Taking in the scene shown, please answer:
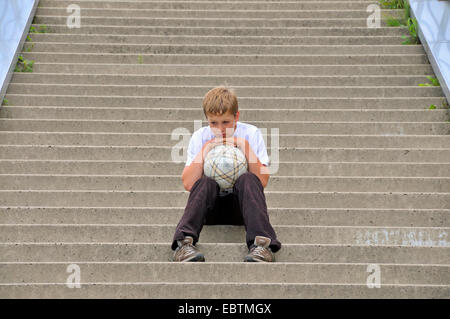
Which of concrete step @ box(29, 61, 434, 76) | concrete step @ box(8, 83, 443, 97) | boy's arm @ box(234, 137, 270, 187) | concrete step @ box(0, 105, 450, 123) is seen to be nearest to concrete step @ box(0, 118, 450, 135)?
concrete step @ box(0, 105, 450, 123)

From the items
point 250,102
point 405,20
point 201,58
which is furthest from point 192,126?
point 405,20

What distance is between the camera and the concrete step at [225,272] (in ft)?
11.6

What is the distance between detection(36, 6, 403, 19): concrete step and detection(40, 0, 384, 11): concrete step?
164mm

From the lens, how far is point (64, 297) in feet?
11.2

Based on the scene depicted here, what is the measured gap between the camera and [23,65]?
7.02 metres

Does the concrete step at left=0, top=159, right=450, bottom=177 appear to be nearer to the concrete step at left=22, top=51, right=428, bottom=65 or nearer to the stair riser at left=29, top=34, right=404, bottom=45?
the concrete step at left=22, top=51, right=428, bottom=65

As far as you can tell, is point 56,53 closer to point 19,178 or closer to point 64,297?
point 19,178

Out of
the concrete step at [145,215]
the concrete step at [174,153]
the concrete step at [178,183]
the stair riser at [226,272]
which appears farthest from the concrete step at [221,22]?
the stair riser at [226,272]

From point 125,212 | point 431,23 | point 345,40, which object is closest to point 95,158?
point 125,212

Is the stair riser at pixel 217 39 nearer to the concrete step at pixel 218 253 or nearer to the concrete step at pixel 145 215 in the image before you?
the concrete step at pixel 145 215

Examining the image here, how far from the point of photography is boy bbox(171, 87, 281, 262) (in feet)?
12.2

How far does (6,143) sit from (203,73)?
2186 mm

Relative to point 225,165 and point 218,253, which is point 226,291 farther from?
point 225,165

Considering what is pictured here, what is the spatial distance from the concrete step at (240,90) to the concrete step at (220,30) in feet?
4.32
